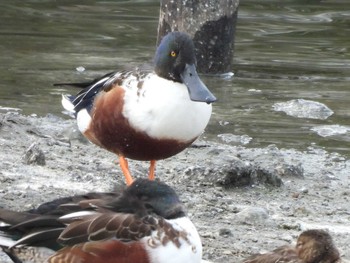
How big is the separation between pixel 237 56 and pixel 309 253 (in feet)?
28.3

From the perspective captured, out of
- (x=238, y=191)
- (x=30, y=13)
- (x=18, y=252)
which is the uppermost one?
(x=18, y=252)

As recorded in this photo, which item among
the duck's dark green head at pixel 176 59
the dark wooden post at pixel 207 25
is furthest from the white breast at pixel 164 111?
the dark wooden post at pixel 207 25

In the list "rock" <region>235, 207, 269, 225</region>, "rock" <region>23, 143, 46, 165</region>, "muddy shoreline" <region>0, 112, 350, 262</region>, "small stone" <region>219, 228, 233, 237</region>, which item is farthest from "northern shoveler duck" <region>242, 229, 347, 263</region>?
"rock" <region>23, 143, 46, 165</region>

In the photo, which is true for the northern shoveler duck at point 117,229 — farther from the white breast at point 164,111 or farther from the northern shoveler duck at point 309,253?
the white breast at point 164,111

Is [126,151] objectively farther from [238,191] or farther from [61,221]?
[61,221]

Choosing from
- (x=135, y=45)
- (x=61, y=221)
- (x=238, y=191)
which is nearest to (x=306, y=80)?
(x=135, y=45)

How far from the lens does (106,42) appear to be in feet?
50.3

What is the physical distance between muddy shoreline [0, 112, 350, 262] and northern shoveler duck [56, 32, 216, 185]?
0.38m

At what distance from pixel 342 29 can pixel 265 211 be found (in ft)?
29.4

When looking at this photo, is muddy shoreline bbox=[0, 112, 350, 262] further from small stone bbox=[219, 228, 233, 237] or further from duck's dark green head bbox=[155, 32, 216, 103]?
duck's dark green head bbox=[155, 32, 216, 103]

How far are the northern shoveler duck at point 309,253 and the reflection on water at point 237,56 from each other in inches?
166

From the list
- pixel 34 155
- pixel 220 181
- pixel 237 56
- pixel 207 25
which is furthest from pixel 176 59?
pixel 237 56

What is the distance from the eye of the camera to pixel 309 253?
6.42 meters

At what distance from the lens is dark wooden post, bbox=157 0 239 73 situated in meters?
13.1
